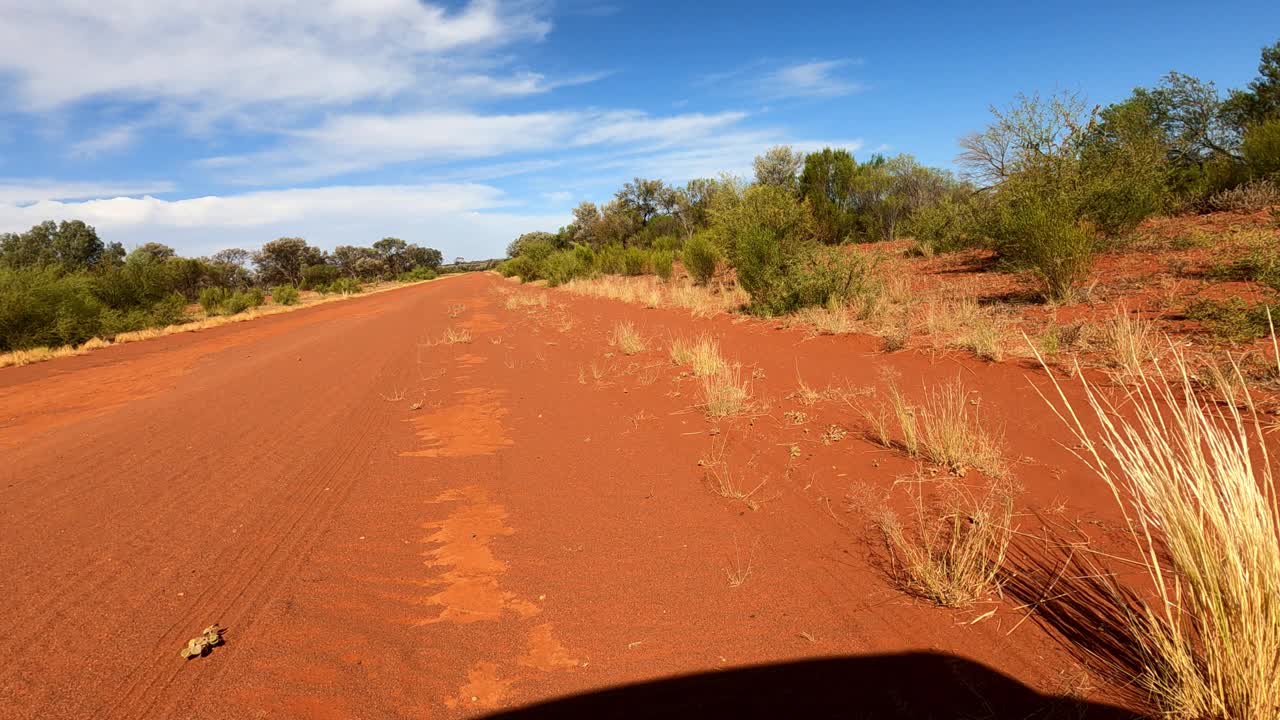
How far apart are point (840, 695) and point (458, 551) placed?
8.57ft

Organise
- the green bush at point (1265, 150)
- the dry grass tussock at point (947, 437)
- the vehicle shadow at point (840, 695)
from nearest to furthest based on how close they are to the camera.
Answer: the vehicle shadow at point (840, 695), the dry grass tussock at point (947, 437), the green bush at point (1265, 150)

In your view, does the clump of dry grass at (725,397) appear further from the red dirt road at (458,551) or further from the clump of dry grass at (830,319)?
the clump of dry grass at (830,319)

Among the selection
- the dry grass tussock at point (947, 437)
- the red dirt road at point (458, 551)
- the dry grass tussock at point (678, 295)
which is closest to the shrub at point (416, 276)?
the dry grass tussock at point (678, 295)

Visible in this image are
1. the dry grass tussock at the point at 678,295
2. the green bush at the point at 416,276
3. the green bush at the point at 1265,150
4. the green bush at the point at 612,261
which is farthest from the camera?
the green bush at the point at 416,276

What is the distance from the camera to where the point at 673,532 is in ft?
13.5

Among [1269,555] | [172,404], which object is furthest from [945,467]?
[172,404]

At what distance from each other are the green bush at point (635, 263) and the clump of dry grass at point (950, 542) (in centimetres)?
2685

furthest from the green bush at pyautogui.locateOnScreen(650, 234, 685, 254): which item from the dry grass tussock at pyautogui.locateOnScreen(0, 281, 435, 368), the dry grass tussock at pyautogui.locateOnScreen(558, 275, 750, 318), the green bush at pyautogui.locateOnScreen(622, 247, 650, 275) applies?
the dry grass tussock at pyautogui.locateOnScreen(0, 281, 435, 368)

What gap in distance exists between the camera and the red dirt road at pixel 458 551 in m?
2.79

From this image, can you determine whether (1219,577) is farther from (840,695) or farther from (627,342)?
(627,342)

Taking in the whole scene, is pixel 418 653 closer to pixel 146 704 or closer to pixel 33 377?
pixel 146 704

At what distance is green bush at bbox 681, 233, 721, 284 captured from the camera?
21.2 meters

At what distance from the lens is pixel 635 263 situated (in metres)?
30.9

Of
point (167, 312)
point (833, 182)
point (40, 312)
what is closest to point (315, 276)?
point (167, 312)
